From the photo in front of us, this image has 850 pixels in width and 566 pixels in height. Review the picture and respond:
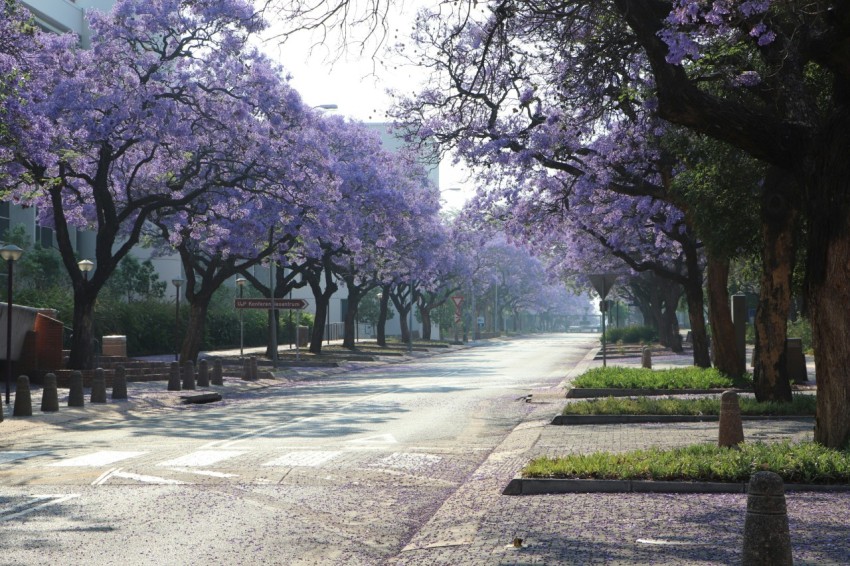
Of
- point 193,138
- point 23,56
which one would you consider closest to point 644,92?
point 23,56

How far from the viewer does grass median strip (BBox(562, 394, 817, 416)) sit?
59.9ft

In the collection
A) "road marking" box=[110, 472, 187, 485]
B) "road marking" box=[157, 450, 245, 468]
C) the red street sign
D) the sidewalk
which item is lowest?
the sidewalk

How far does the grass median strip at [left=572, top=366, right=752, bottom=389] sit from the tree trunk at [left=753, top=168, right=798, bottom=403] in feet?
16.9

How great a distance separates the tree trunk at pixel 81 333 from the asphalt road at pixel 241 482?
875 cm

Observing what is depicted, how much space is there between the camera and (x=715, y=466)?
10.7 m

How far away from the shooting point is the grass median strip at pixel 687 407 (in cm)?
1824

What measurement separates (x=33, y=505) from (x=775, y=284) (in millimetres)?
12663

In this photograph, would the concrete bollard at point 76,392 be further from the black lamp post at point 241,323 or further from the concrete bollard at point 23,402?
the black lamp post at point 241,323

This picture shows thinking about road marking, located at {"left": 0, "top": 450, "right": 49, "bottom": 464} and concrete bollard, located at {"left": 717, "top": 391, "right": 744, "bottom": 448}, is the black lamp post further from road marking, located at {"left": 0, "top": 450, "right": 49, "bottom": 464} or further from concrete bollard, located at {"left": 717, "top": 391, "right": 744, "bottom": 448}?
concrete bollard, located at {"left": 717, "top": 391, "right": 744, "bottom": 448}

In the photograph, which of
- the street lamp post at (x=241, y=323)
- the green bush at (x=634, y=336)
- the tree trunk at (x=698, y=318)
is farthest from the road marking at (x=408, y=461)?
the green bush at (x=634, y=336)

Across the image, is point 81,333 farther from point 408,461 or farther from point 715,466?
point 715,466

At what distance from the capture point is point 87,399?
25641 millimetres

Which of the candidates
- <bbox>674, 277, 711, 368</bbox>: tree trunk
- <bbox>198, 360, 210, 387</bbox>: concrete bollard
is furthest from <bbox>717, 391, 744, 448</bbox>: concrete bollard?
<bbox>198, 360, 210, 387</bbox>: concrete bollard

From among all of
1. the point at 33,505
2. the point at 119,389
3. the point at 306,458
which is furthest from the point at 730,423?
the point at 119,389
